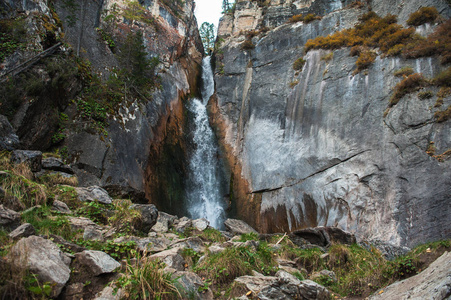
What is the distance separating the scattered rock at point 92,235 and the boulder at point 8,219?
118 cm

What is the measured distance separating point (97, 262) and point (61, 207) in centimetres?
335

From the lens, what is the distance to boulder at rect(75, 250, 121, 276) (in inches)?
149

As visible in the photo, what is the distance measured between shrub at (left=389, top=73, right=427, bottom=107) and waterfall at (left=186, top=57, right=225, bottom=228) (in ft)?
34.6

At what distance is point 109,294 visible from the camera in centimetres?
353

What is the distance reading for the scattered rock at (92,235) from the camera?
17.5ft

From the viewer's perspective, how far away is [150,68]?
17.5m

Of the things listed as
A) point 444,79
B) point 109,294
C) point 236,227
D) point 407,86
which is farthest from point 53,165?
point 444,79

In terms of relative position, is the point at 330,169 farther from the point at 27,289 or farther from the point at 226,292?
the point at 27,289

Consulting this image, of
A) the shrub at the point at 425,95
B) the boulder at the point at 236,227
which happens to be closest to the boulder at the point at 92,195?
the boulder at the point at 236,227

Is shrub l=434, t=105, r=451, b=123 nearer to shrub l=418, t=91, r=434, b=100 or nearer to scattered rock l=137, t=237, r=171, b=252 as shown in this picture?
shrub l=418, t=91, r=434, b=100

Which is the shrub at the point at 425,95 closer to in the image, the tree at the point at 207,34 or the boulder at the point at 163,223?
the boulder at the point at 163,223

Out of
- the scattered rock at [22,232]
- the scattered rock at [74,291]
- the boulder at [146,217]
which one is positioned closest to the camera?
the scattered rock at [74,291]

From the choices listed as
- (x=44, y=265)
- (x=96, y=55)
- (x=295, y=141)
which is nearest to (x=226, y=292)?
(x=44, y=265)

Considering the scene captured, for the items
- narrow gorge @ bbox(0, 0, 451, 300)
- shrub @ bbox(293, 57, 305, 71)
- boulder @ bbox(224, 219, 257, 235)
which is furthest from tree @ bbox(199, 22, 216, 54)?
boulder @ bbox(224, 219, 257, 235)
